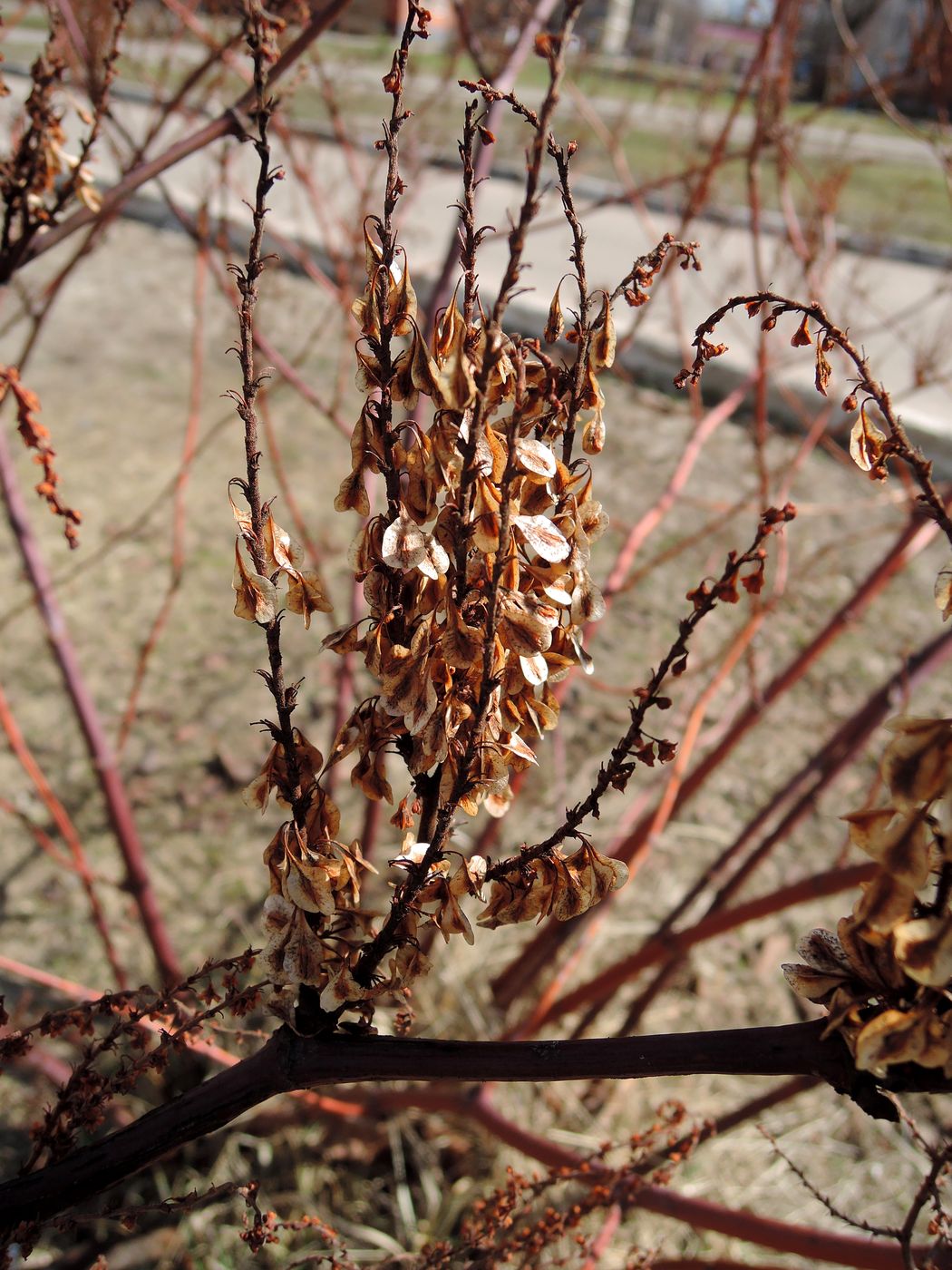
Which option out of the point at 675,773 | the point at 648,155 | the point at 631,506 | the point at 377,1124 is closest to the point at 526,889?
the point at 675,773

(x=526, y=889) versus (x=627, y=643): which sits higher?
(x=627, y=643)

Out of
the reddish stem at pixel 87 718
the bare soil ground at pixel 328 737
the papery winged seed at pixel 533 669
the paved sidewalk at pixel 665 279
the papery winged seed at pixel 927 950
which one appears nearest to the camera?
the papery winged seed at pixel 927 950

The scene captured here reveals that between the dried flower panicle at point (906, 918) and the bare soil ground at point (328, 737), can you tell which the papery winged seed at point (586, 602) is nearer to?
the dried flower panicle at point (906, 918)

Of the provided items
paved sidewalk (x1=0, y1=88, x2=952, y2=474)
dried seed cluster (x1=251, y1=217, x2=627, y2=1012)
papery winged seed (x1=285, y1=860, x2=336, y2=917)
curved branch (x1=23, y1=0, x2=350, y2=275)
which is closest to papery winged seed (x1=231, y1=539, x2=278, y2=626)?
dried seed cluster (x1=251, y1=217, x2=627, y2=1012)

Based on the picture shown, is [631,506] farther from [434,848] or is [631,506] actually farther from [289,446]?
[434,848]

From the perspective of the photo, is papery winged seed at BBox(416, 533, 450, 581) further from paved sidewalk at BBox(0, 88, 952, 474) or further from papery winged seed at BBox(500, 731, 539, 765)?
paved sidewalk at BBox(0, 88, 952, 474)

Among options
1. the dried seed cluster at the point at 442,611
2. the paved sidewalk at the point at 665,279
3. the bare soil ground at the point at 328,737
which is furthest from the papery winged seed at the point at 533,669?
the paved sidewalk at the point at 665,279
